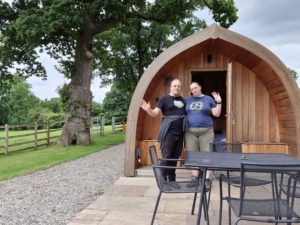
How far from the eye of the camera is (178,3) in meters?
15.6

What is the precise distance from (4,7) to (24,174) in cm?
848

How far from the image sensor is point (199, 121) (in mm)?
5082

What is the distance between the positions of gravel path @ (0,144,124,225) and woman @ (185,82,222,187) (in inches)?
67.8

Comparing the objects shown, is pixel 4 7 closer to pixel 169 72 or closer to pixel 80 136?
pixel 80 136

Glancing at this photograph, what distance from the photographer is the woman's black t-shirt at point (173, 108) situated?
5199mm

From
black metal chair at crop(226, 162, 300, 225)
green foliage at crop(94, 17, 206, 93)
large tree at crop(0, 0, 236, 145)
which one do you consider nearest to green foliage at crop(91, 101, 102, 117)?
green foliage at crop(94, 17, 206, 93)

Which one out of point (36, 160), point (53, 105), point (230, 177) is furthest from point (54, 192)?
point (53, 105)

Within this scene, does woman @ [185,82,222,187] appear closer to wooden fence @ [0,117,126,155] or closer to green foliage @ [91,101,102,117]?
wooden fence @ [0,117,126,155]

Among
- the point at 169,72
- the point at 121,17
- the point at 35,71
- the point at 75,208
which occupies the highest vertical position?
the point at 121,17

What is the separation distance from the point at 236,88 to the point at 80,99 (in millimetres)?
8079

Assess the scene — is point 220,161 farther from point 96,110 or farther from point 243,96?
point 96,110

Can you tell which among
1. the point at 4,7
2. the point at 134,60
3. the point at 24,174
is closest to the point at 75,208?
the point at 24,174

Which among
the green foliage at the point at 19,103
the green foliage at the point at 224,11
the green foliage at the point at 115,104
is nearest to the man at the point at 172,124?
the green foliage at the point at 224,11

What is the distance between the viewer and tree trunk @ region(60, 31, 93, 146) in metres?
14.2
